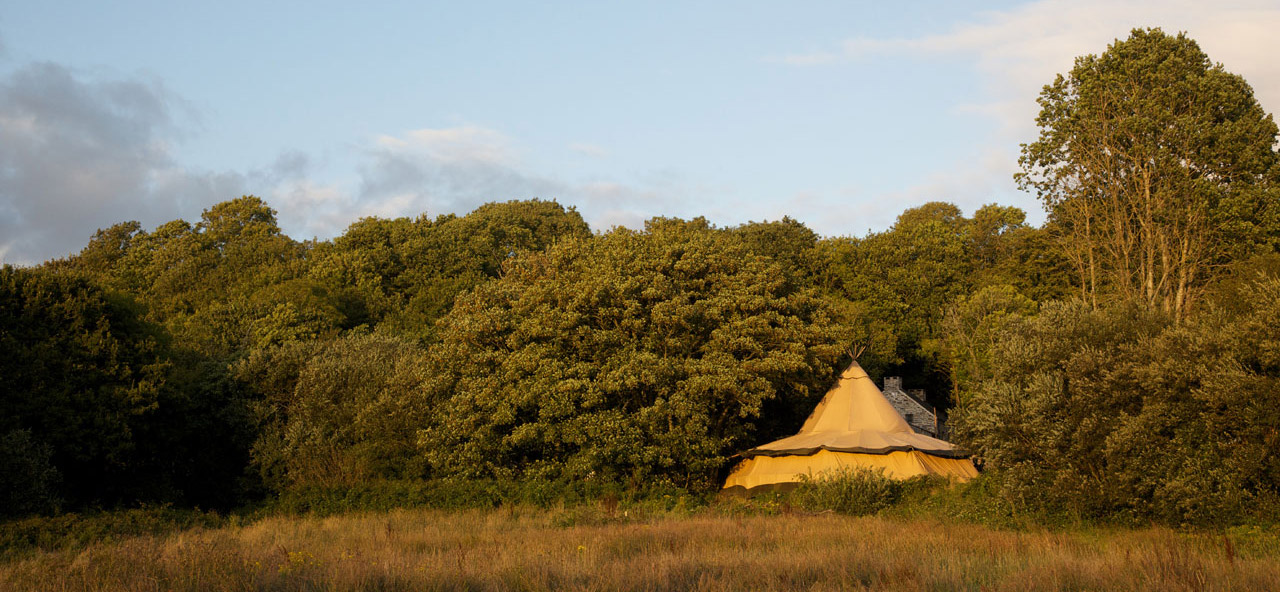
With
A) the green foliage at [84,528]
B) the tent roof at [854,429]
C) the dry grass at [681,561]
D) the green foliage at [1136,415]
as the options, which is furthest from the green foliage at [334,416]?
the green foliage at [1136,415]

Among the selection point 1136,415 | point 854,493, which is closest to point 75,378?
point 854,493

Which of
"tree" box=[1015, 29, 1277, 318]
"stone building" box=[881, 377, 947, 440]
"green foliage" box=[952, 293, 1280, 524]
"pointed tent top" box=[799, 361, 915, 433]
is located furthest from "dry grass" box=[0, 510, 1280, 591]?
"stone building" box=[881, 377, 947, 440]

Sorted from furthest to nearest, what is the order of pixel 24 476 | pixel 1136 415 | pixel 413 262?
pixel 413 262, pixel 24 476, pixel 1136 415

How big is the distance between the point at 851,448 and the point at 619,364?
7.56 metres

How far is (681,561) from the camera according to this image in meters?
13.2

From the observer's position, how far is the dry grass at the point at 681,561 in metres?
11.2

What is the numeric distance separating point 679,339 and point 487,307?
6.76 m

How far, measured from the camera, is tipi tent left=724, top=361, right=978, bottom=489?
29734 mm

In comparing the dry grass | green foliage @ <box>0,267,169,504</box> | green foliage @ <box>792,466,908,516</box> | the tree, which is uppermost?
the tree

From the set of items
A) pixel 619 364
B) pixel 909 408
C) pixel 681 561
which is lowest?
pixel 681 561

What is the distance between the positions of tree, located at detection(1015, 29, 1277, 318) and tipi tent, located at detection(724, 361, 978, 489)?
7421 millimetres

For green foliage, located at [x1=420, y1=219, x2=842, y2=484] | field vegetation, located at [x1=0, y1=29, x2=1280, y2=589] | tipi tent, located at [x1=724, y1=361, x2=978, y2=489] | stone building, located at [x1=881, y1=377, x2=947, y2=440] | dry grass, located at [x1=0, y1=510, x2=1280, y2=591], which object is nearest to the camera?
dry grass, located at [x1=0, y1=510, x2=1280, y2=591]

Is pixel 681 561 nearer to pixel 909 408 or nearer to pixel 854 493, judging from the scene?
pixel 854 493

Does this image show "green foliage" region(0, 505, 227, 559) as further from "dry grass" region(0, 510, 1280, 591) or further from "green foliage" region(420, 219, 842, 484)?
"green foliage" region(420, 219, 842, 484)
